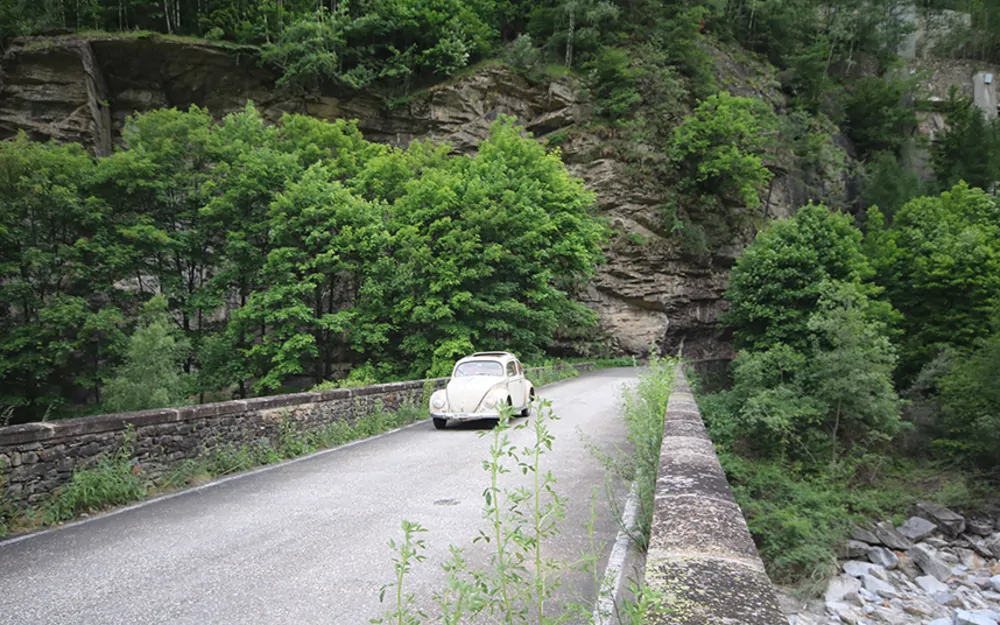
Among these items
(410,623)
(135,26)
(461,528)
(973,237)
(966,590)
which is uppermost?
(135,26)

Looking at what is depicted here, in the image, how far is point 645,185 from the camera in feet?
121

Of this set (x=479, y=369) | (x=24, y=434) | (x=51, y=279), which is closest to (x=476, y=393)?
(x=479, y=369)

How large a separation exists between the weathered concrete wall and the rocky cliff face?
3321cm

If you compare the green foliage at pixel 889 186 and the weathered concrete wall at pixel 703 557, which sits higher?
the green foliage at pixel 889 186

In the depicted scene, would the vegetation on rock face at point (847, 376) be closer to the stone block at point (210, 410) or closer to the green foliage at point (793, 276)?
the green foliage at point (793, 276)

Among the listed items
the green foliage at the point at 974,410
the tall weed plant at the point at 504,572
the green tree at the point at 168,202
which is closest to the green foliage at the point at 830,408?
the green foliage at the point at 974,410

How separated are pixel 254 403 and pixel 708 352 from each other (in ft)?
121

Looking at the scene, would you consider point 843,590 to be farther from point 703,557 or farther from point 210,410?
point 210,410

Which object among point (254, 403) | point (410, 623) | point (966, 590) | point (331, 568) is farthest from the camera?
point (966, 590)

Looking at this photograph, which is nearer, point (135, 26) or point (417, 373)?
point (417, 373)

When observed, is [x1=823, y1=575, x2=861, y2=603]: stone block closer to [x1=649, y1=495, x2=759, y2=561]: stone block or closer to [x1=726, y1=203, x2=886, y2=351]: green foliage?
[x1=649, y1=495, x2=759, y2=561]: stone block

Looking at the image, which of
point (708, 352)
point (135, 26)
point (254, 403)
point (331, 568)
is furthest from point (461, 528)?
point (135, 26)

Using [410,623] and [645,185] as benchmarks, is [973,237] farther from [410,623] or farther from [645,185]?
[410,623]

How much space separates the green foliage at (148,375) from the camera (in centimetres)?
1884
